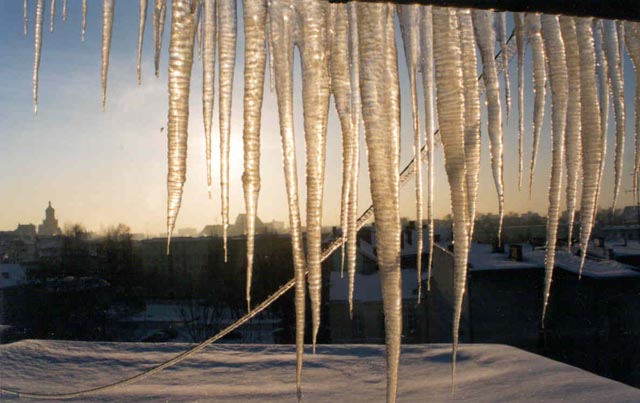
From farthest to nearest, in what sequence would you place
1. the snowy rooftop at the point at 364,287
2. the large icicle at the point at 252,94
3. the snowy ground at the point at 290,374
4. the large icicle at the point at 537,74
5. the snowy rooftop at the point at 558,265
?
the snowy rooftop at the point at 364,287 < the snowy rooftop at the point at 558,265 < the snowy ground at the point at 290,374 < the large icicle at the point at 537,74 < the large icicle at the point at 252,94

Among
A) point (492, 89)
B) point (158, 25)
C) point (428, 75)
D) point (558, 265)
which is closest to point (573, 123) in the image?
point (492, 89)

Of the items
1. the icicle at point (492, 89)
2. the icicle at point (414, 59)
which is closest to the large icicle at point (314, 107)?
the icicle at point (414, 59)

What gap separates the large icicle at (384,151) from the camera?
54 centimetres

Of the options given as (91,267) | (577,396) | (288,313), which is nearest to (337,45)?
(577,396)

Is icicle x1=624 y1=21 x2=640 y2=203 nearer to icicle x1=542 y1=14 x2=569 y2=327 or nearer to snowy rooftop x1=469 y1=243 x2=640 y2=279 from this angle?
icicle x1=542 y1=14 x2=569 y2=327

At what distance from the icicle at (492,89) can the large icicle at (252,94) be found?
28 centimetres

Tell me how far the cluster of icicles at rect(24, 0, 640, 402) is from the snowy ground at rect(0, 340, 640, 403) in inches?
47.0

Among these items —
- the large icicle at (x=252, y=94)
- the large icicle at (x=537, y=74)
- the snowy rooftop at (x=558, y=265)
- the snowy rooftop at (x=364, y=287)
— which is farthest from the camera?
the snowy rooftop at (x=364, y=287)

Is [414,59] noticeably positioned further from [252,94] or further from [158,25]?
[158,25]

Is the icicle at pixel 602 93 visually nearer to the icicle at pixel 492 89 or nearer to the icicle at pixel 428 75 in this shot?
the icicle at pixel 492 89

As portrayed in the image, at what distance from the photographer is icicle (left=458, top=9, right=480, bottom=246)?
23.0 inches

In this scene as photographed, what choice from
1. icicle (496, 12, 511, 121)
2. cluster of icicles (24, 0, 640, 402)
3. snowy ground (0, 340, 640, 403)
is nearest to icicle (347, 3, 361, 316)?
cluster of icicles (24, 0, 640, 402)

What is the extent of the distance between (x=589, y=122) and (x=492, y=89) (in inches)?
5.8

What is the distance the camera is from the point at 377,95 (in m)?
0.55
